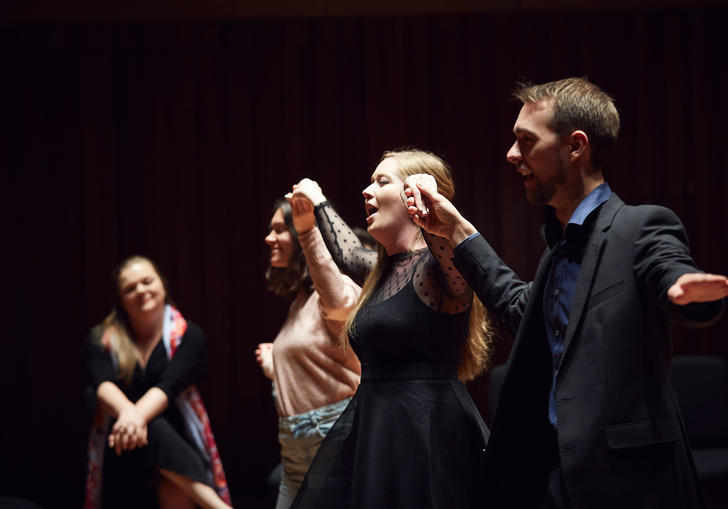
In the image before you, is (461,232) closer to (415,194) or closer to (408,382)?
(415,194)

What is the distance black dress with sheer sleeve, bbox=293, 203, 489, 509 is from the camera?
1811 mm

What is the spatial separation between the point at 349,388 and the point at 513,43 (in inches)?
107

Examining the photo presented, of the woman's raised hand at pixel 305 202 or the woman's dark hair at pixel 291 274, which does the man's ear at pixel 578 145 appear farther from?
the woman's dark hair at pixel 291 274

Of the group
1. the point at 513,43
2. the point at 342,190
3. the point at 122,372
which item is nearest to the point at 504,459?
the point at 122,372

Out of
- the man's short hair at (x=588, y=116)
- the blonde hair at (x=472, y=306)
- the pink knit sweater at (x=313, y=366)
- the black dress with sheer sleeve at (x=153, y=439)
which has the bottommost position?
the black dress with sheer sleeve at (x=153, y=439)

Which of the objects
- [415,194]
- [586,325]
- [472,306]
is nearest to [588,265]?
[586,325]

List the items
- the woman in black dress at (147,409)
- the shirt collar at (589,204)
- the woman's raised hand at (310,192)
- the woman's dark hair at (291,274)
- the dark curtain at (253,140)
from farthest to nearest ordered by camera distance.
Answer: the dark curtain at (253,140) → the woman in black dress at (147,409) → the woman's dark hair at (291,274) → the woman's raised hand at (310,192) → the shirt collar at (589,204)

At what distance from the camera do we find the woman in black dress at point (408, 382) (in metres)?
1.82

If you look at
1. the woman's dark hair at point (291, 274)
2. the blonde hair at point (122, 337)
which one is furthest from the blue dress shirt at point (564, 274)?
the blonde hair at point (122, 337)

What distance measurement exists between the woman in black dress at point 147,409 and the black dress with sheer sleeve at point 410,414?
5.03 feet

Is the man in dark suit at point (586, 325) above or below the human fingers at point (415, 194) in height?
below

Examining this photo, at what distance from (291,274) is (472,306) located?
46.4 inches

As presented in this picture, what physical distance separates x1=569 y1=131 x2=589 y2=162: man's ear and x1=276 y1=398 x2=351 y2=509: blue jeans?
145 centimetres

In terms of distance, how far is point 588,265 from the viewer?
4.74 ft
